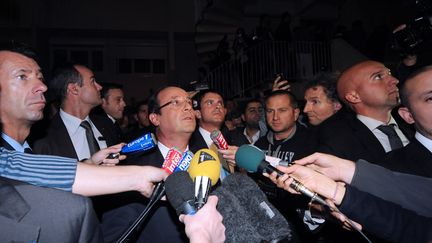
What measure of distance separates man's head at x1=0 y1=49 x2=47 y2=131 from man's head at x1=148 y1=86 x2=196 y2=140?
828 mm

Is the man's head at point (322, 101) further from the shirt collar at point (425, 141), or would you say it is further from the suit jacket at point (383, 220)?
the suit jacket at point (383, 220)

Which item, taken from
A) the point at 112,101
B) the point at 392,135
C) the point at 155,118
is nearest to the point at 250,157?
the point at 155,118

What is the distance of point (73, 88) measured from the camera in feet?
10.0

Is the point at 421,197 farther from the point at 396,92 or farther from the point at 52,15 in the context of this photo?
the point at 52,15

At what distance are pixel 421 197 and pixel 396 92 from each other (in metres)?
1.13

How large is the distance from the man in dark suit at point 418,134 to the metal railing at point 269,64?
760 centimetres

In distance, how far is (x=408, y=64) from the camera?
293 centimetres

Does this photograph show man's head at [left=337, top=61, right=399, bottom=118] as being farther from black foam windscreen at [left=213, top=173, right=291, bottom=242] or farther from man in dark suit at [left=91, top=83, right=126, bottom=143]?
man in dark suit at [left=91, top=83, right=126, bottom=143]

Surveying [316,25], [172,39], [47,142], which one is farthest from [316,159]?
[316,25]

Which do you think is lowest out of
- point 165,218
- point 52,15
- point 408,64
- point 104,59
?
point 165,218

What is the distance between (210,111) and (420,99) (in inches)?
85.9

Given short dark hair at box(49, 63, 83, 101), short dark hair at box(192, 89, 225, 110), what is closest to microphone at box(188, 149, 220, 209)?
short dark hair at box(49, 63, 83, 101)

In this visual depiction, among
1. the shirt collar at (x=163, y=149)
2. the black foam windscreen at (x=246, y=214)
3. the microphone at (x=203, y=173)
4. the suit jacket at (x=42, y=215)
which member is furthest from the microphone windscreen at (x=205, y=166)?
the shirt collar at (x=163, y=149)

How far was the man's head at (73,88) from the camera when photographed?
3033 millimetres
